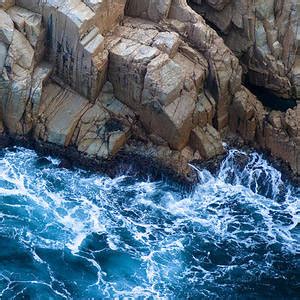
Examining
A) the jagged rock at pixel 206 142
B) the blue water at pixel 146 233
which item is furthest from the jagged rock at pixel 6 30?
the jagged rock at pixel 206 142

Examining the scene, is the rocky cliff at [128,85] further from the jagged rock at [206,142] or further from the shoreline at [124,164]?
the shoreline at [124,164]

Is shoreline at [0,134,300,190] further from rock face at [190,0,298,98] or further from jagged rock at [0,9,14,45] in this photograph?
rock face at [190,0,298,98]

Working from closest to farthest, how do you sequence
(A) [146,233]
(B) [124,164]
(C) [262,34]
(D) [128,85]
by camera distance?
(A) [146,233] → (B) [124,164] → (D) [128,85] → (C) [262,34]

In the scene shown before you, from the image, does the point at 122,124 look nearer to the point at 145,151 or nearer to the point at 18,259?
the point at 145,151

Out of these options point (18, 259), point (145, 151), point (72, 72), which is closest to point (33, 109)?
point (72, 72)

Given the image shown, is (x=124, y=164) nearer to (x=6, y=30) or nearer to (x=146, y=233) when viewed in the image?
(x=146, y=233)

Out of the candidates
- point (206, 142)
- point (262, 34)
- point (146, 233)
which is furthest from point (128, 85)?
point (262, 34)
